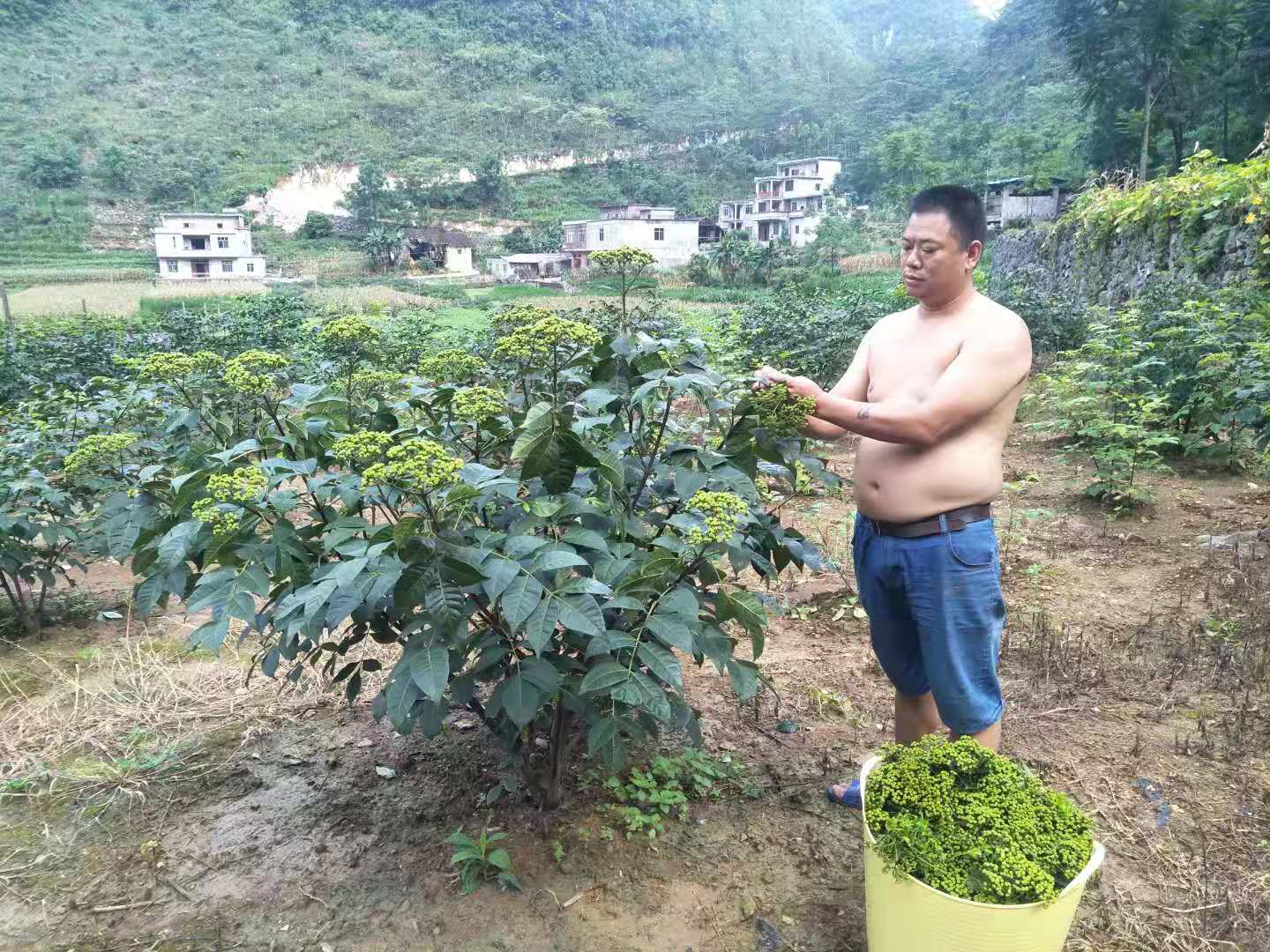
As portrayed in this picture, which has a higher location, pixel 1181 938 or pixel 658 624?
pixel 658 624

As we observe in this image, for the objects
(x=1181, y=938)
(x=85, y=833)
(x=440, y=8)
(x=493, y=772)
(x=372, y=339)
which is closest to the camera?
(x=1181, y=938)

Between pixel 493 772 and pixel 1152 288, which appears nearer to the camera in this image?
pixel 493 772

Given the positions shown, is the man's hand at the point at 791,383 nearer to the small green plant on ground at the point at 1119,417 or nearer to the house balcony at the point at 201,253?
the small green plant on ground at the point at 1119,417

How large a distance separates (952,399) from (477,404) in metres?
1.04

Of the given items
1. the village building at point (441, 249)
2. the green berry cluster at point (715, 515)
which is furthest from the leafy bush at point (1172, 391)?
the village building at point (441, 249)

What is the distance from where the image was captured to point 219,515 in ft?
4.96

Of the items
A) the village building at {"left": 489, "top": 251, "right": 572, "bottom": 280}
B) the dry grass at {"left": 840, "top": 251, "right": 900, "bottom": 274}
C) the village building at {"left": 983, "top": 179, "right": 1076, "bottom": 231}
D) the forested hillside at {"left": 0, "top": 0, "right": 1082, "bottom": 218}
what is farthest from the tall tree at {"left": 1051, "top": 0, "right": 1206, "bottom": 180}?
the village building at {"left": 489, "top": 251, "right": 572, "bottom": 280}

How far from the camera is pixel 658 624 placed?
5.04ft

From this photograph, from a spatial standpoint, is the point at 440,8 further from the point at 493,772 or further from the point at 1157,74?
the point at 493,772

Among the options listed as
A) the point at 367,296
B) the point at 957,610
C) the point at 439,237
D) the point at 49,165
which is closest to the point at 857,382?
the point at 957,610

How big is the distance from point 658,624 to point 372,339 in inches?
40.5

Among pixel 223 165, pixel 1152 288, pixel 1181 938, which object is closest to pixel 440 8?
pixel 223 165

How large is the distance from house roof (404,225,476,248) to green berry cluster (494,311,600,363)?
41.6 m

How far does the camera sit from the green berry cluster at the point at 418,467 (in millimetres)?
1358
